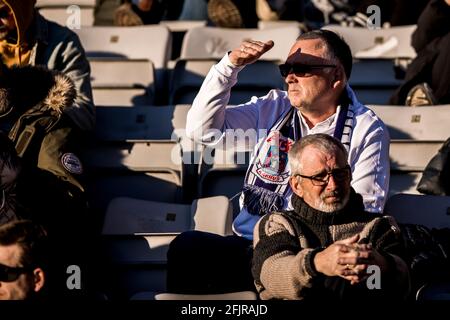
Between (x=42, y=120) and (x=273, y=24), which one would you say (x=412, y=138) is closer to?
(x=42, y=120)

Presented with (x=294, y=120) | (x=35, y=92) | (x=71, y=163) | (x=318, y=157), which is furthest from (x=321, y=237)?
(x=35, y=92)

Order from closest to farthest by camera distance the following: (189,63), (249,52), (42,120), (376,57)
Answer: (249,52) → (42,120) → (189,63) → (376,57)

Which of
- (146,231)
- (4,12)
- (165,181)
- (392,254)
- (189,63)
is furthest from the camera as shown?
(189,63)

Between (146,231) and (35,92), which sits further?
(35,92)

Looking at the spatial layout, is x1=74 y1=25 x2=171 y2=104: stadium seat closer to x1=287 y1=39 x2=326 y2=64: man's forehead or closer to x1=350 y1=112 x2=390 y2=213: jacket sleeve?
x1=287 y1=39 x2=326 y2=64: man's forehead

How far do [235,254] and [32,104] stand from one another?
152 cm

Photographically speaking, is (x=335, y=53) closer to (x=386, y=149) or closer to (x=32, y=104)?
(x=386, y=149)

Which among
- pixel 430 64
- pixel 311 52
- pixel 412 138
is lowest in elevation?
pixel 412 138

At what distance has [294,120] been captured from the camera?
4.77 m

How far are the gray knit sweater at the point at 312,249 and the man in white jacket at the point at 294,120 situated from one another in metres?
0.45

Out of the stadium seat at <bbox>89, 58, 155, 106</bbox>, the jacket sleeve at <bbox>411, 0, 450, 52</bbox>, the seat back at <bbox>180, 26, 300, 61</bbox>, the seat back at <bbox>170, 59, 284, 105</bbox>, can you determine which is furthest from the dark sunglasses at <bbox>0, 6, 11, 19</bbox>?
the jacket sleeve at <bbox>411, 0, 450, 52</bbox>

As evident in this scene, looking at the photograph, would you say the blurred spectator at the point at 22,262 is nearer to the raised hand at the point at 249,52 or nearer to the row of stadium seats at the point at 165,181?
the row of stadium seats at the point at 165,181

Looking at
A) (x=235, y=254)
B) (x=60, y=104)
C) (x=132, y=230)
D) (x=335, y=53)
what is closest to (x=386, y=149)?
(x=335, y=53)

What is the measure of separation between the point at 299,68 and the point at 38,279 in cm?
143
